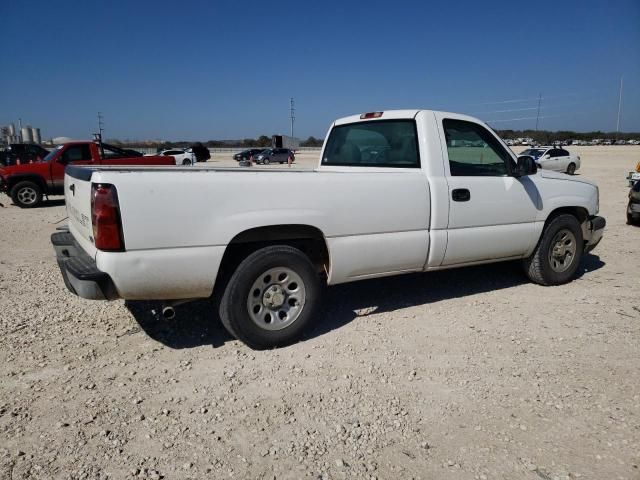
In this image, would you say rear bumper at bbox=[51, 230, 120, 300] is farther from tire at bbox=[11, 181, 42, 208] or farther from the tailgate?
tire at bbox=[11, 181, 42, 208]

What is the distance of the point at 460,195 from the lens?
13.8ft

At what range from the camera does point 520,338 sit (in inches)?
152

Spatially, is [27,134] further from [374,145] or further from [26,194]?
[374,145]

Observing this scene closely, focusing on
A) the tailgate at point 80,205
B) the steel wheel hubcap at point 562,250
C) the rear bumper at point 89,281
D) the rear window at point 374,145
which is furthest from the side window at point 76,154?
the steel wheel hubcap at point 562,250

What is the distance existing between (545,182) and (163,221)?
400 centimetres

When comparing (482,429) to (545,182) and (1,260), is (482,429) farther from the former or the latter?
(1,260)

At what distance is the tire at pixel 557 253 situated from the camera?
16.4 ft

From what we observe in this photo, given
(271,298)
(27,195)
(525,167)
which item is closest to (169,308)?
(271,298)

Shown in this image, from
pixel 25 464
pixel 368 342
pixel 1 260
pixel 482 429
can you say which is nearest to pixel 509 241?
pixel 368 342

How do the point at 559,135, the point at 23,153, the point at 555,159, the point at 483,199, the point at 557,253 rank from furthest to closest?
the point at 559,135, the point at 555,159, the point at 23,153, the point at 557,253, the point at 483,199

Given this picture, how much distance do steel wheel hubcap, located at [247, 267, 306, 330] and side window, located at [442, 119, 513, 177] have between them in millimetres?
1908

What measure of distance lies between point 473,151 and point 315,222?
2.05 m

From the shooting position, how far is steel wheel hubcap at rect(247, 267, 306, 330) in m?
3.49

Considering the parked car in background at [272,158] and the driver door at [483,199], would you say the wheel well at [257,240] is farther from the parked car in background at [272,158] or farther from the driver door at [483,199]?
the parked car in background at [272,158]
